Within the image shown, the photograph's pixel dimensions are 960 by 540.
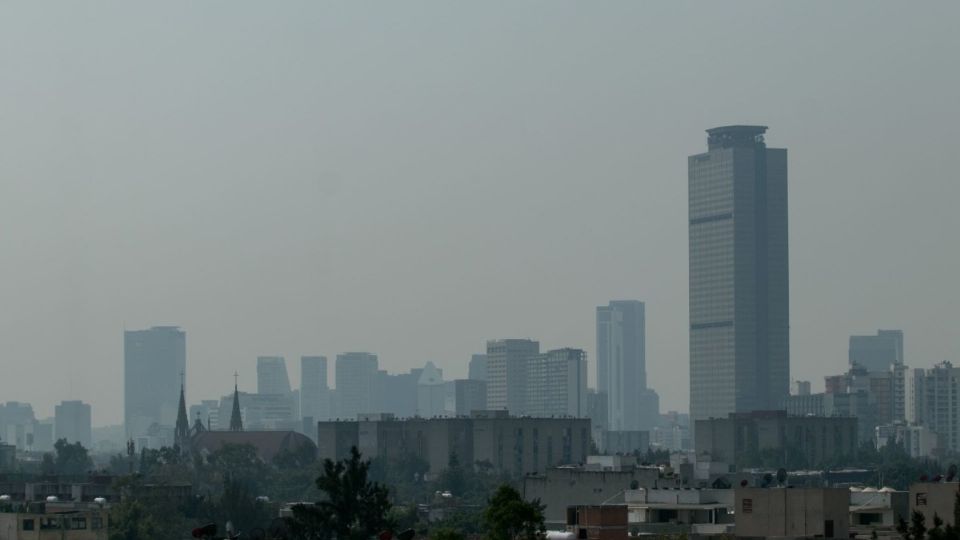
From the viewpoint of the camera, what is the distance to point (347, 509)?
3054 inches

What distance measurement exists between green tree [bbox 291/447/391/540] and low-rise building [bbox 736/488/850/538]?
1134 centimetres

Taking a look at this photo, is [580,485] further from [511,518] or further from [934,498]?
[511,518]

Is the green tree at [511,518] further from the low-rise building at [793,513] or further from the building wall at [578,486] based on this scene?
the building wall at [578,486]

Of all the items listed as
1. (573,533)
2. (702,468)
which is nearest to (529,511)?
(573,533)

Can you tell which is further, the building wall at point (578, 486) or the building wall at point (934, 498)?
the building wall at point (578, 486)

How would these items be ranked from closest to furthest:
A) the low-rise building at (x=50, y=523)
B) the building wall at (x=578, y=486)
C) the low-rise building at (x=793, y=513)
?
1. the low-rise building at (x=793, y=513)
2. the low-rise building at (x=50, y=523)
3. the building wall at (x=578, y=486)

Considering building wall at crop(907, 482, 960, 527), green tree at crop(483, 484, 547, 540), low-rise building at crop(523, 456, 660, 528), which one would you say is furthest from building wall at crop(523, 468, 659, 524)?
green tree at crop(483, 484, 547, 540)

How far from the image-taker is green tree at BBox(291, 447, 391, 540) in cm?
7719

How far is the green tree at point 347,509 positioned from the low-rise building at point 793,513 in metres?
11.3

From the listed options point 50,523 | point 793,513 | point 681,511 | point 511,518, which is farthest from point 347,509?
point 681,511

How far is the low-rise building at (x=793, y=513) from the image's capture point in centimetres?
7531

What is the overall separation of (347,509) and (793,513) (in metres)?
14.0

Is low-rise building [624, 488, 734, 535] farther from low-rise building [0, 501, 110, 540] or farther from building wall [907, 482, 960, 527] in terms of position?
low-rise building [0, 501, 110, 540]

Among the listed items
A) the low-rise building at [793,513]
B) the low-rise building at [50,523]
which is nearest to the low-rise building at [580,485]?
the low-rise building at [50,523]
